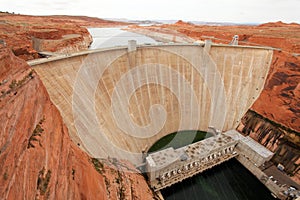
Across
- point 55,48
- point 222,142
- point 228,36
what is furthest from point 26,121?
point 228,36

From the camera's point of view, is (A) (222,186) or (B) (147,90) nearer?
(A) (222,186)

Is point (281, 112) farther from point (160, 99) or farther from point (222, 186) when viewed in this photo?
point (160, 99)

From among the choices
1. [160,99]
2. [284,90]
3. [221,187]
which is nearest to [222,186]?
[221,187]

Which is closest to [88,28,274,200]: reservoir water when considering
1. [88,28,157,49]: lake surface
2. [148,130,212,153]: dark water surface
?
[148,130,212,153]: dark water surface

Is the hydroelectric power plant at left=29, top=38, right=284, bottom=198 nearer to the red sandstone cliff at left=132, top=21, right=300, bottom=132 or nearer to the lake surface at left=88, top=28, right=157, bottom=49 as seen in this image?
the red sandstone cliff at left=132, top=21, right=300, bottom=132

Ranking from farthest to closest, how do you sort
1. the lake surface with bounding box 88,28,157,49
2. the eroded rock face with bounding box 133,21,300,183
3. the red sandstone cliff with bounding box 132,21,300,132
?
1. the lake surface with bounding box 88,28,157,49
2. the red sandstone cliff with bounding box 132,21,300,132
3. the eroded rock face with bounding box 133,21,300,183
